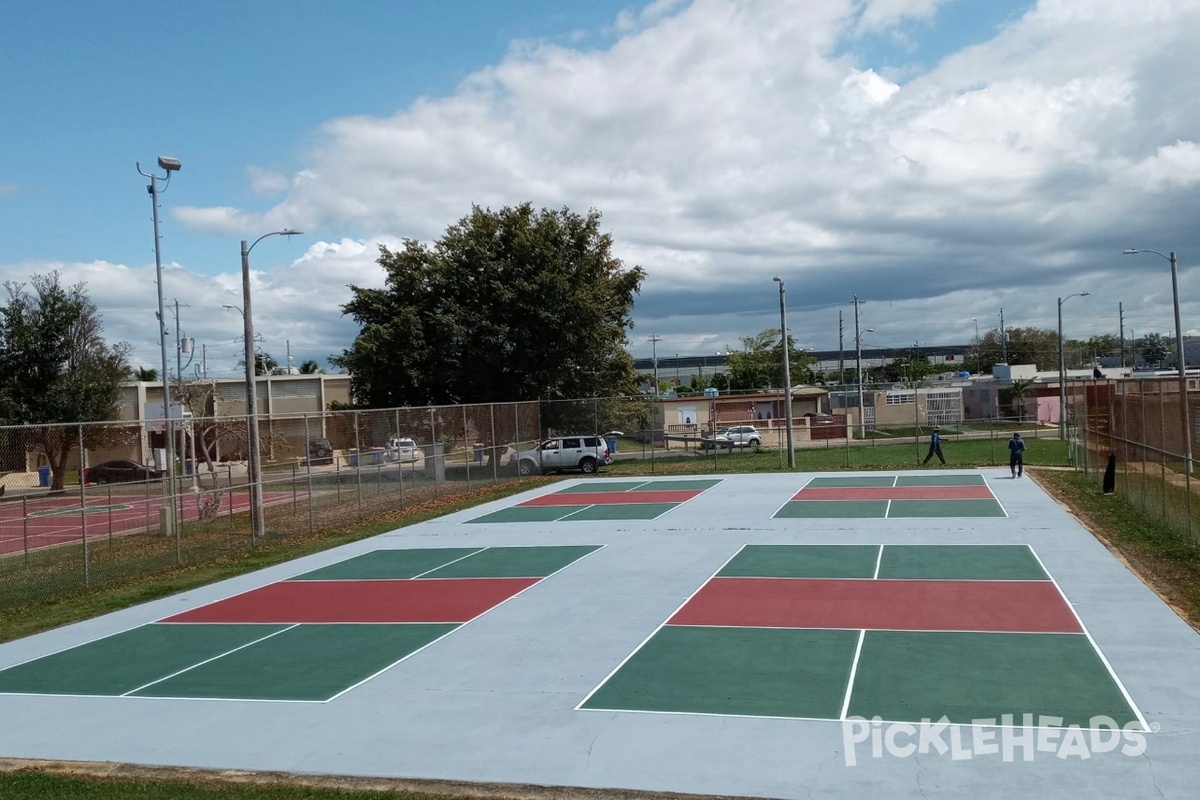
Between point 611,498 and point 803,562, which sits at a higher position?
point 611,498

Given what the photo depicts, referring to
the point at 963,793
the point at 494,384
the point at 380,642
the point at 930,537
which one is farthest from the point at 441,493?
the point at 963,793

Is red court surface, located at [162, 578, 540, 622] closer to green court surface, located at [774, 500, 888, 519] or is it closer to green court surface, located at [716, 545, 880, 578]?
green court surface, located at [716, 545, 880, 578]

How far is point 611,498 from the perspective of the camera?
102ft

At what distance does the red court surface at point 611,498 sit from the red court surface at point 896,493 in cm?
356

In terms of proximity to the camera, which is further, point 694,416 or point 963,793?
point 694,416

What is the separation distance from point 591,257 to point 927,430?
31190 millimetres

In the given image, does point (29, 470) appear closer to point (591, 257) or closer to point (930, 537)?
point (930, 537)

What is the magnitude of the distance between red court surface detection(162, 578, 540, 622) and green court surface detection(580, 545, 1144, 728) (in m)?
3.54

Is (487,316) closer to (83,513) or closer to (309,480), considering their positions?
(309,480)

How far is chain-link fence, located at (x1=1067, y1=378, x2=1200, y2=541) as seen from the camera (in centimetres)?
1766

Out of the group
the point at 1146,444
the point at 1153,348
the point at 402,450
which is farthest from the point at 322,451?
the point at 1153,348

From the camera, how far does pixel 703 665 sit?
1157 cm

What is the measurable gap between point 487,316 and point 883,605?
97.8 ft

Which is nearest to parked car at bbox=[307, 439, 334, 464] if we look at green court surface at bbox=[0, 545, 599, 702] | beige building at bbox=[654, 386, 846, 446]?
green court surface at bbox=[0, 545, 599, 702]
